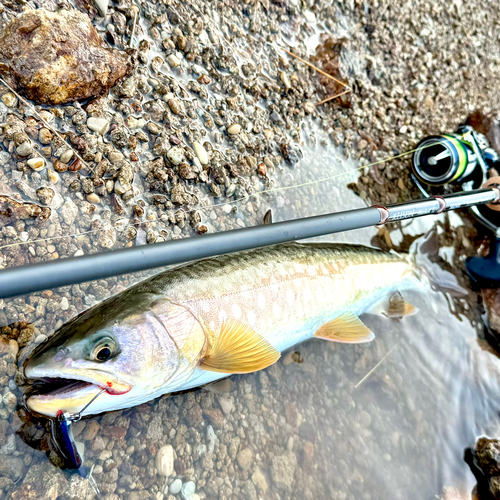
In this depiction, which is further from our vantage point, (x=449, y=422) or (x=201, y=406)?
(x=449, y=422)

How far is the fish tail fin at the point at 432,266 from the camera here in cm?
397

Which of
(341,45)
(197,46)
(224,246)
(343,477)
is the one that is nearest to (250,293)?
(224,246)

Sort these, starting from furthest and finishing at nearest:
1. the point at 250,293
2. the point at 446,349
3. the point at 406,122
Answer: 1. the point at 406,122
2. the point at 446,349
3. the point at 250,293

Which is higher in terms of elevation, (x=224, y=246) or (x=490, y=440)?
(x=224, y=246)

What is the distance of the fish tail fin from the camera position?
397 centimetres

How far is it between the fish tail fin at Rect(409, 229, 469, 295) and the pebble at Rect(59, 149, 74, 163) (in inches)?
128

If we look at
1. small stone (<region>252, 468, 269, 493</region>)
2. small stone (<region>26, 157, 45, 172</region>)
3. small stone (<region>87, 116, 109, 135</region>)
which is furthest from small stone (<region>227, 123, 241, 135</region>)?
small stone (<region>252, 468, 269, 493</region>)

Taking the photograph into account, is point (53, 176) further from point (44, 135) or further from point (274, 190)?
point (274, 190)

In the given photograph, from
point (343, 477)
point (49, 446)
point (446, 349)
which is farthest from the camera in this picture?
point (446, 349)

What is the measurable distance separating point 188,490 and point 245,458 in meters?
0.43

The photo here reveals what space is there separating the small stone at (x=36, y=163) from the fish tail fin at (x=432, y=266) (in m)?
3.39

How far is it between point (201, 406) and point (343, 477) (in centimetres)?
124

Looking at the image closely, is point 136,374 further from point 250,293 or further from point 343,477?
point 343,477

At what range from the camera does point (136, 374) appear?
199 cm
